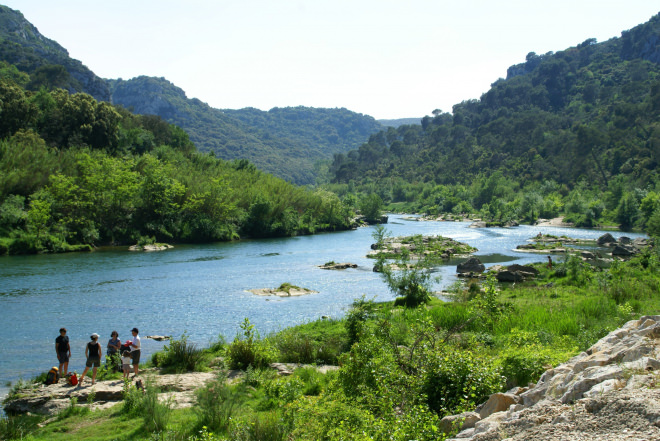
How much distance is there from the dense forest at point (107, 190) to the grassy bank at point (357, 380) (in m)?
42.8

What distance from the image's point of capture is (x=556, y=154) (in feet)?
448

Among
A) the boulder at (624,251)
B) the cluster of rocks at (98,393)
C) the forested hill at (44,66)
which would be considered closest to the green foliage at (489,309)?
the cluster of rocks at (98,393)

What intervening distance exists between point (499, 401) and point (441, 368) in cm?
226

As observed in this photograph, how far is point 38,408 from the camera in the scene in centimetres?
1327

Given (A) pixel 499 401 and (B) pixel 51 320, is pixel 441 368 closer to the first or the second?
(A) pixel 499 401

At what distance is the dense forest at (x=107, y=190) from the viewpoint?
53469 millimetres

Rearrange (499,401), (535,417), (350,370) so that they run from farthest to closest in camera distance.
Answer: (350,370)
(499,401)
(535,417)

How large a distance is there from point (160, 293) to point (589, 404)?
30.7 meters

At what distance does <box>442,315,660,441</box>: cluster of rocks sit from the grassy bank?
917mm

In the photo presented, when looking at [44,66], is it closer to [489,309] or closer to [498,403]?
[489,309]

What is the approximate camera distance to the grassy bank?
9469mm

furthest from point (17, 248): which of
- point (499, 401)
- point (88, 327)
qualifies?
point (499, 401)

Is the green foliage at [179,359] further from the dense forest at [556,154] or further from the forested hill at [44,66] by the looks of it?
the forested hill at [44,66]

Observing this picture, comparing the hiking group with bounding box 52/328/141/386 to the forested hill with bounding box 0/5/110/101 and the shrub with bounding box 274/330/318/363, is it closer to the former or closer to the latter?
the shrub with bounding box 274/330/318/363
